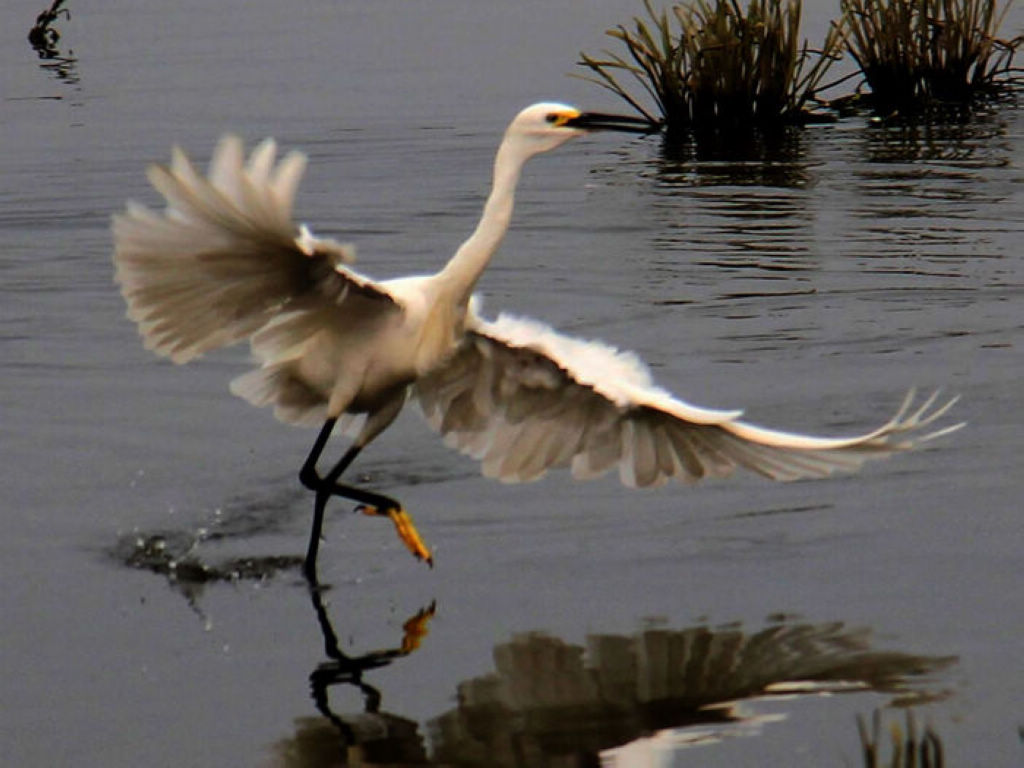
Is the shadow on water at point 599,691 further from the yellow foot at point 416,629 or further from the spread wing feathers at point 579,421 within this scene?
the spread wing feathers at point 579,421

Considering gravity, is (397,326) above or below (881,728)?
above

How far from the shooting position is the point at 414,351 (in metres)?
7.49

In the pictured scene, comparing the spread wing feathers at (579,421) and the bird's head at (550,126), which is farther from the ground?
the bird's head at (550,126)

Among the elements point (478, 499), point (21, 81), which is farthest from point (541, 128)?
point (21, 81)

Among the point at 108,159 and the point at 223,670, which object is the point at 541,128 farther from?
the point at 108,159

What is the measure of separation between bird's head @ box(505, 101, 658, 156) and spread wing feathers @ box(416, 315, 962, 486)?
2.09 ft

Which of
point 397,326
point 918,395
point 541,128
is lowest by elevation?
point 918,395

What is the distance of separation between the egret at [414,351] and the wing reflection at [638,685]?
67 centimetres

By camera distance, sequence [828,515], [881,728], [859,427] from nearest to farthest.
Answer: [881,728] < [828,515] < [859,427]

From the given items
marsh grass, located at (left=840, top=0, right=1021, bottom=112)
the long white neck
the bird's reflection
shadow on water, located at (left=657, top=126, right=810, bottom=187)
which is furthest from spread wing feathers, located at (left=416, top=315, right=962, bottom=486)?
marsh grass, located at (left=840, top=0, right=1021, bottom=112)

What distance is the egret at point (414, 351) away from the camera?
6609 mm

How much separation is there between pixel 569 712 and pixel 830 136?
460 inches

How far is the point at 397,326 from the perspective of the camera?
24.5ft

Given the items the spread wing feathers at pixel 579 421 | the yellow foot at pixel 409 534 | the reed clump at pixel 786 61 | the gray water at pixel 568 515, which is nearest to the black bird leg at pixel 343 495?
the yellow foot at pixel 409 534
